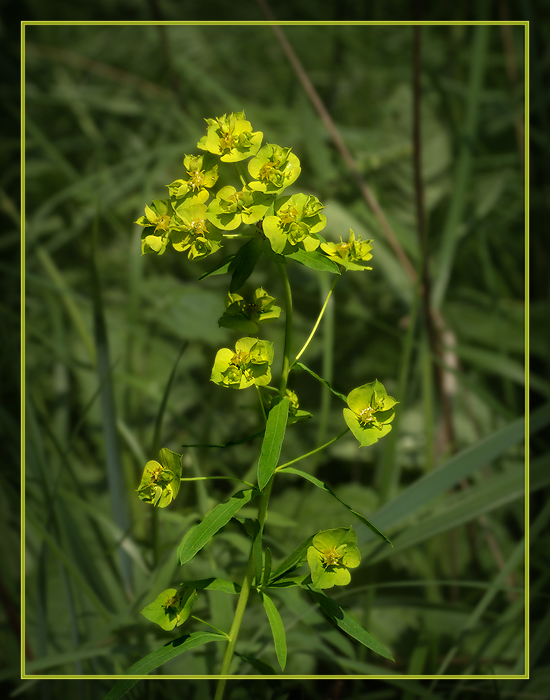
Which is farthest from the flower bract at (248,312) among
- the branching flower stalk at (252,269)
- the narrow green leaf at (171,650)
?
the narrow green leaf at (171,650)

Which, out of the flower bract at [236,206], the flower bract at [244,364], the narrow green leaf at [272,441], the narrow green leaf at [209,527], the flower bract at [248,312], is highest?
the flower bract at [236,206]

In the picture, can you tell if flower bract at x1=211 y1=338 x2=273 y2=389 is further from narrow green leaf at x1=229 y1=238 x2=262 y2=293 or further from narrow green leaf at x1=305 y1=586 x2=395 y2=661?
narrow green leaf at x1=305 y1=586 x2=395 y2=661

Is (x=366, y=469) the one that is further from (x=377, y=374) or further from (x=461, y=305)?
(x=461, y=305)

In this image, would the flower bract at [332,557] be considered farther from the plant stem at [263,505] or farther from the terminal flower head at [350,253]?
the terminal flower head at [350,253]

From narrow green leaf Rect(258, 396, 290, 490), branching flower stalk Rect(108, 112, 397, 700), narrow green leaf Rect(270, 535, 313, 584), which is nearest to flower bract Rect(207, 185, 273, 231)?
branching flower stalk Rect(108, 112, 397, 700)

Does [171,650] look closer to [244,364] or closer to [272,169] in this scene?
[244,364]
